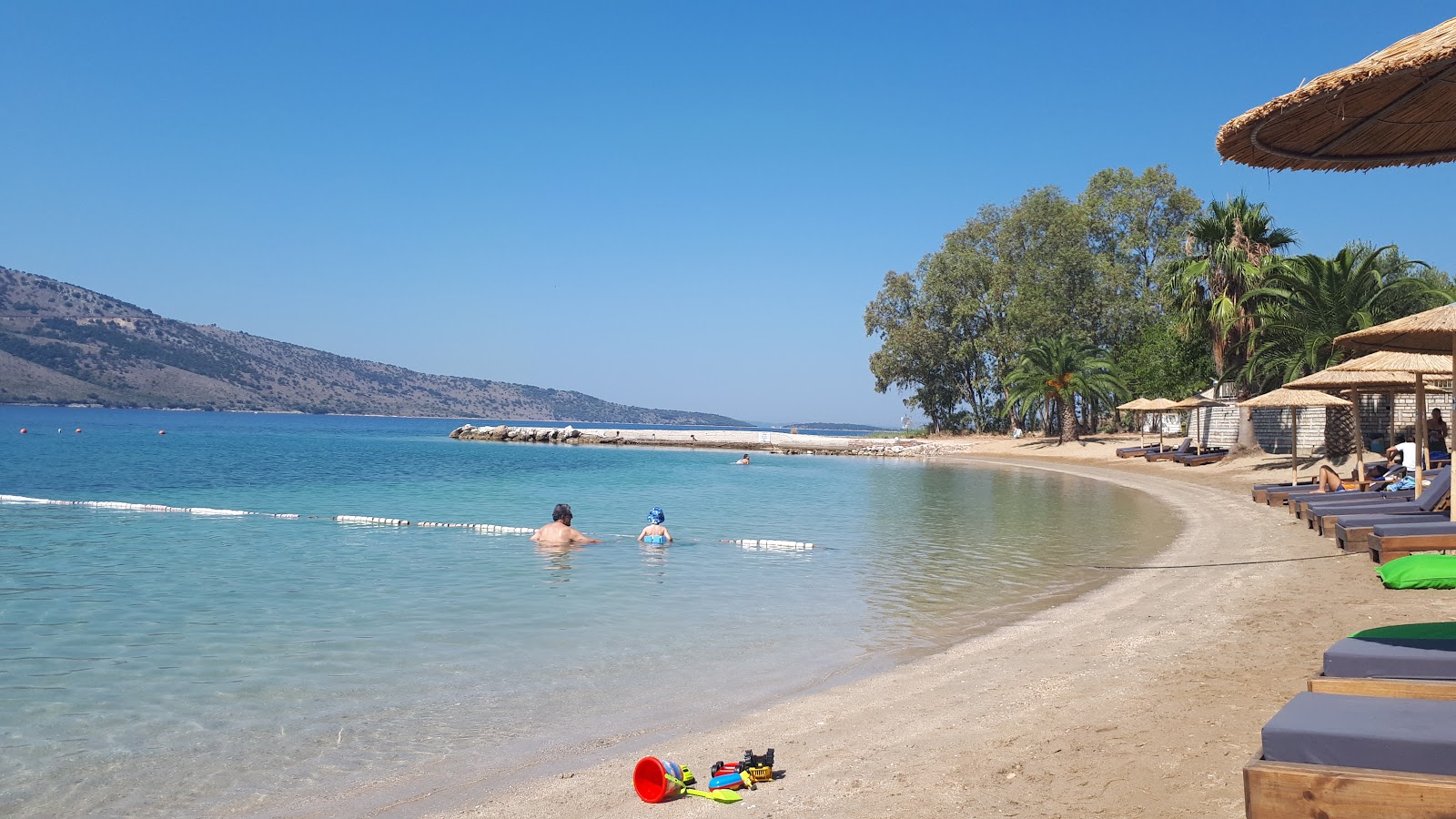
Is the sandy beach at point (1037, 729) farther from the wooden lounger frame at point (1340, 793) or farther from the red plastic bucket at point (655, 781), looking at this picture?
the wooden lounger frame at point (1340, 793)

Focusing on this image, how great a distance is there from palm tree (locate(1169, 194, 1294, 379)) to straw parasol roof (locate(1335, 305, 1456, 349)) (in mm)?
24182

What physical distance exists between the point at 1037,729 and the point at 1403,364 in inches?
518

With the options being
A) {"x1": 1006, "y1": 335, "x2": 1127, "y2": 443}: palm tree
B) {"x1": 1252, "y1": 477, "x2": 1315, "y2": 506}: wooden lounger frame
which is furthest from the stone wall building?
{"x1": 1006, "y1": 335, "x2": 1127, "y2": 443}: palm tree

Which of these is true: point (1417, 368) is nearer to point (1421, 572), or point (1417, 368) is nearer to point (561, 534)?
point (1421, 572)

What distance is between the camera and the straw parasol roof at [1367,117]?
14.4 feet

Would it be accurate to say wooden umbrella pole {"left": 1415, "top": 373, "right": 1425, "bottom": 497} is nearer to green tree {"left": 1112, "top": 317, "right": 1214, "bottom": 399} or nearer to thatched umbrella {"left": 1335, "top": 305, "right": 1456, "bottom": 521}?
thatched umbrella {"left": 1335, "top": 305, "right": 1456, "bottom": 521}

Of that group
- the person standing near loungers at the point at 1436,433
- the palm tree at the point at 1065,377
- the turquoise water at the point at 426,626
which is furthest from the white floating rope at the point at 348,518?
the palm tree at the point at 1065,377

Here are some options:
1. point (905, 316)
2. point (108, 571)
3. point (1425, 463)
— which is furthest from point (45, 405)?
point (1425, 463)

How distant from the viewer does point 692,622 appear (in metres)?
9.75

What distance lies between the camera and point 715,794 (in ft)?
15.5

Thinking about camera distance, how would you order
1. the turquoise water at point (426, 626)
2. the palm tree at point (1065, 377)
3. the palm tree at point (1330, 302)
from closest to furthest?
the turquoise water at point (426, 626) → the palm tree at point (1330, 302) → the palm tree at point (1065, 377)

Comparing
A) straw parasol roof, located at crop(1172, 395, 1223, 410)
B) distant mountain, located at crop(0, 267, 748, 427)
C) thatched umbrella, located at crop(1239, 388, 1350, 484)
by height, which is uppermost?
distant mountain, located at crop(0, 267, 748, 427)

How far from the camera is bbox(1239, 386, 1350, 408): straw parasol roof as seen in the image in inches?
858

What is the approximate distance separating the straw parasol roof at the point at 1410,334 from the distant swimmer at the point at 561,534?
11.1 m
